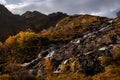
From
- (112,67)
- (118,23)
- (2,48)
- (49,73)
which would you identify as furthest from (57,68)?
(2,48)

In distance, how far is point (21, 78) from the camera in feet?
366

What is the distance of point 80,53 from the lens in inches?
4899

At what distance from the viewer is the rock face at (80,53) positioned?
11288 cm

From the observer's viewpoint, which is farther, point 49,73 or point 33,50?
point 33,50

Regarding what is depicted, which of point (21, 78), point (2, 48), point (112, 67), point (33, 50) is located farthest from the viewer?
point (2, 48)

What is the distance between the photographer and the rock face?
370ft

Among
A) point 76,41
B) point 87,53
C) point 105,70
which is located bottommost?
point 105,70

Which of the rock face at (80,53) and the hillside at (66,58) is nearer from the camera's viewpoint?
the hillside at (66,58)

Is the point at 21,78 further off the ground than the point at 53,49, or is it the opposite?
the point at 53,49

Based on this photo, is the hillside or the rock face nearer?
the hillside

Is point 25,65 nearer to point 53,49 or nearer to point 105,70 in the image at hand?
point 53,49

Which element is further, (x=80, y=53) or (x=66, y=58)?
(x=80, y=53)

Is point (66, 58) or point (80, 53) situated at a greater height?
point (80, 53)

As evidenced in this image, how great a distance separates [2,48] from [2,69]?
40534 mm
